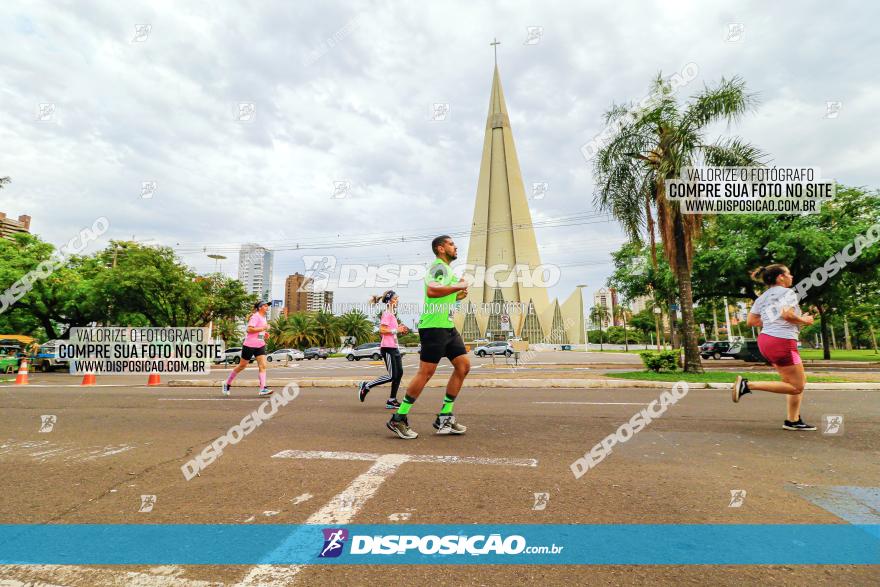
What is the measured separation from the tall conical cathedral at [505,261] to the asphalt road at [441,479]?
8312 centimetres

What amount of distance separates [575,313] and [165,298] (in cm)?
8133

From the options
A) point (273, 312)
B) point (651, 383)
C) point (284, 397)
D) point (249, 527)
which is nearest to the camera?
point (249, 527)

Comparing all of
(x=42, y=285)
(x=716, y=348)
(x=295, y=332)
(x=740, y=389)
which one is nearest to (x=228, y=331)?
(x=295, y=332)

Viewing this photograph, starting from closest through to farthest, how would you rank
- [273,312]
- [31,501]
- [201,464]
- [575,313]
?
[31,501]
[201,464]
[273,312]
[575,313]

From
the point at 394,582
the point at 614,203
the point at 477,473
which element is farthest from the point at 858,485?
the point at 614,203

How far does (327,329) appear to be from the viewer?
58.1 metres

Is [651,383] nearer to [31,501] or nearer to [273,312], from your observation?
[31,501]

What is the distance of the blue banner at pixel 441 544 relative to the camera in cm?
193

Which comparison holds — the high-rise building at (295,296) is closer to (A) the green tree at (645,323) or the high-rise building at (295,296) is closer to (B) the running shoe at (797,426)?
(A) the green tree at (645,323)

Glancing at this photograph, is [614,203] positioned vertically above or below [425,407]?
above

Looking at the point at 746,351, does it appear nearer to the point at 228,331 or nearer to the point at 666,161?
the point at 666,161

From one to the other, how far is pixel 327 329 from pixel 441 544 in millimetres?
58090

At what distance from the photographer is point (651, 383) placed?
9.84 m

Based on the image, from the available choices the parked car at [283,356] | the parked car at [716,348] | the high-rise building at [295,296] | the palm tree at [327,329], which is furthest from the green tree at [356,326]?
the parked car at [716,348]
